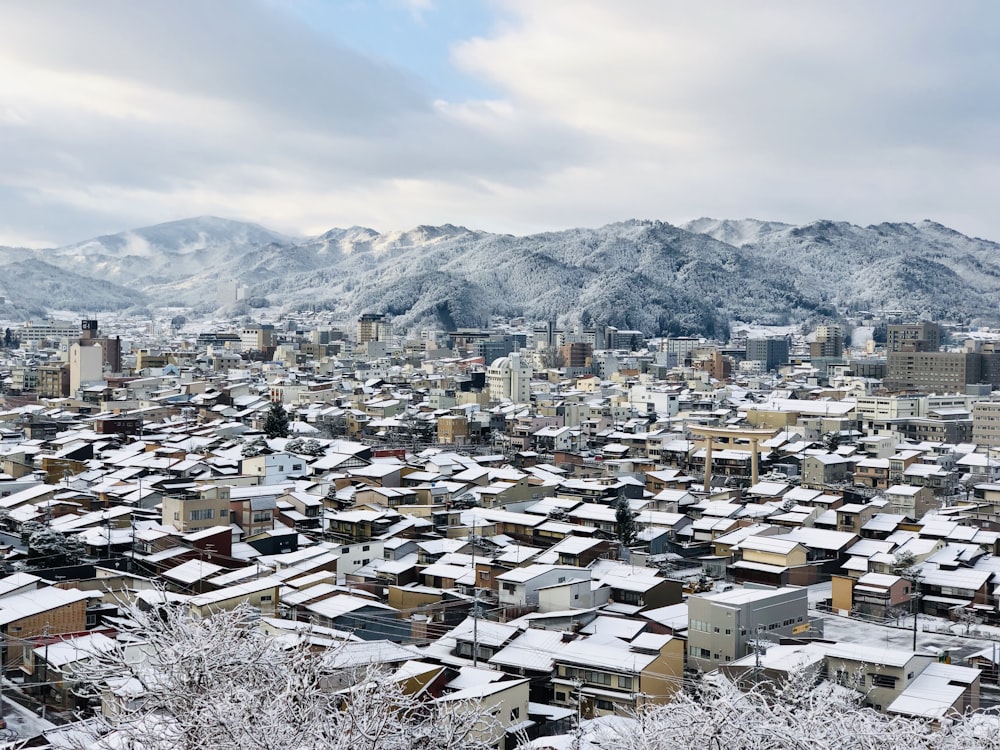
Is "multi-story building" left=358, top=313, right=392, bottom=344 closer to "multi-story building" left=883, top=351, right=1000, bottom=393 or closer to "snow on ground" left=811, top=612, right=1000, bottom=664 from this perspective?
"multi-story building" left=883, top=351, right=1000, bottom=393

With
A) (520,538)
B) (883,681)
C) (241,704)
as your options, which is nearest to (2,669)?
(241,704)

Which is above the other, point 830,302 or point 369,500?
point 830,302

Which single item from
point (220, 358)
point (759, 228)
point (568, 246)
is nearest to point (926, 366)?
point (220, 358)

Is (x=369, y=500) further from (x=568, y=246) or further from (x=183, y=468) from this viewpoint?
(x=568, y=246)

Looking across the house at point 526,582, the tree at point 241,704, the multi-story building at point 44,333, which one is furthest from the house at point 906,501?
the multi-story building at point 44,333

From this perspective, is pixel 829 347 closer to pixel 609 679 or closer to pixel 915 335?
pixel 915 335

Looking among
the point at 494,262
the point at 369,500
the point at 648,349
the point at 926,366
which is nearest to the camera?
the point at 369,500

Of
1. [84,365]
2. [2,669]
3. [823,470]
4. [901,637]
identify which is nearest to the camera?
[2,669]
